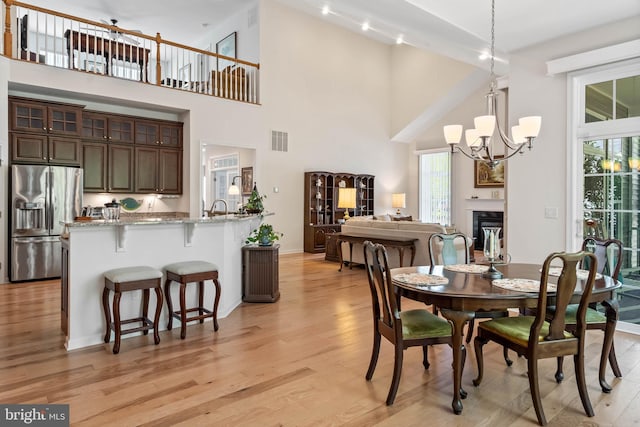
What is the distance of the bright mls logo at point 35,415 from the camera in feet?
7.42

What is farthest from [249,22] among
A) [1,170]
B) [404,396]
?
[404,396]

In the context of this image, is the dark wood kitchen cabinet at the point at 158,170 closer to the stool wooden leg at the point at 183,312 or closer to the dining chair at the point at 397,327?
the stool wooden leg at the point at 183,312

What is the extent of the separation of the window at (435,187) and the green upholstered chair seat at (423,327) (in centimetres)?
898

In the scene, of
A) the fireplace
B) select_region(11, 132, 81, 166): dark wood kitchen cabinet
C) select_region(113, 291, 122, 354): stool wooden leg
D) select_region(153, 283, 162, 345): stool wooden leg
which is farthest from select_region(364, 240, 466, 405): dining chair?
the fireplace

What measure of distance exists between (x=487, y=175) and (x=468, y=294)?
8807 mm

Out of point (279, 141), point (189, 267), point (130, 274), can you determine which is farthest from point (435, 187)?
point (130, 274)

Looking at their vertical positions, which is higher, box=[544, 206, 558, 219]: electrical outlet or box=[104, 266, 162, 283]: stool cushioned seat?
box=[544, 206, 558, 219]: electrical outlet

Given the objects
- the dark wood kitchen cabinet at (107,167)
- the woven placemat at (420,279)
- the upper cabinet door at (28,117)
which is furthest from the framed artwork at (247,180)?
the woven placemat at (420,279)

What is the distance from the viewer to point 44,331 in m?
3.74

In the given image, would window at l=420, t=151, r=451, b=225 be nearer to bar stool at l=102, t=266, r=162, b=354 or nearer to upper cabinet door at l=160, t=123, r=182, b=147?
upper cabinet door at l=160, t=123, r=182, b=147

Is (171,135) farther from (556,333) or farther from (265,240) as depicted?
(556,333)

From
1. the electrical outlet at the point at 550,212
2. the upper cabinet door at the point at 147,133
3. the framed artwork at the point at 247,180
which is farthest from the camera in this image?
the framed artwork at the point at 247,180

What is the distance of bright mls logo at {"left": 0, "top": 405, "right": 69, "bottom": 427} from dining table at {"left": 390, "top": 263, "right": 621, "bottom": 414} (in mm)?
2133

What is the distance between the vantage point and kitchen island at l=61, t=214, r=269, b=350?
336 centimetres
